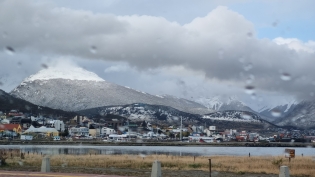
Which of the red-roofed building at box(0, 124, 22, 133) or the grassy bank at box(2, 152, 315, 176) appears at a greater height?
the red-roofed building at box(0, 124, 22, 133)

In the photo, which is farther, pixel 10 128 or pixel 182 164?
pixel 10 128

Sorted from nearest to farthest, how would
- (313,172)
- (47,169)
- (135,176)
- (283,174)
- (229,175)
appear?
(283,174), (47,169), (135,176), (229,175), (313,172)

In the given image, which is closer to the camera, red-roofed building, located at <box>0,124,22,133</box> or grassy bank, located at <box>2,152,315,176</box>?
grassy bank, located at <box>2,152,315,176</box>

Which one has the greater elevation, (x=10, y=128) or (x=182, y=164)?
(x=10, y=128)

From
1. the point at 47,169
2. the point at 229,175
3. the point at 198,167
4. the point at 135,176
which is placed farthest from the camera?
the point at 198,167

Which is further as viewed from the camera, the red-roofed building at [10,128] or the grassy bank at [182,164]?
the red-roofed building at [10,128]

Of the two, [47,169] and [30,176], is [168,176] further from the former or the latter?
[30,176]

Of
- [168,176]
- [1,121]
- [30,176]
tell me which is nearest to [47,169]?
[30,176]

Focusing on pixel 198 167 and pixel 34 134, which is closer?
pixel 198 167

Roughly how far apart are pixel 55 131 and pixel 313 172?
162 metres

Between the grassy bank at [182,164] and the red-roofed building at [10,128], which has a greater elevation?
the red-roofed building at [10,128]

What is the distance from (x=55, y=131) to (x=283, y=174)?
175189 millimetres

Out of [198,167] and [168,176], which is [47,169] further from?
[198,167]

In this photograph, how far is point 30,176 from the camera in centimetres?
2159
